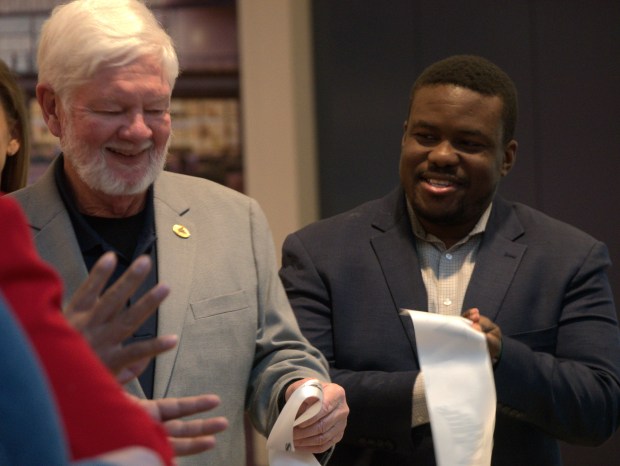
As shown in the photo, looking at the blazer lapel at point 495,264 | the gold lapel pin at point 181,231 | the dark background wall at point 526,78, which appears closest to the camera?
the gold lapel pin at point 181,231

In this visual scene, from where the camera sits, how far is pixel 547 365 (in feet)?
8.27

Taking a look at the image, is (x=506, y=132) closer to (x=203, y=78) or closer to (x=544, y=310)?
(x=544, y=310)

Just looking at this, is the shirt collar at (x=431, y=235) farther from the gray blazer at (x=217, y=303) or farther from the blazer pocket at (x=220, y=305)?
the blazer pocket at (x=220, y=305)

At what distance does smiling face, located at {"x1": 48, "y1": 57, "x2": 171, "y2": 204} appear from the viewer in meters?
2.15

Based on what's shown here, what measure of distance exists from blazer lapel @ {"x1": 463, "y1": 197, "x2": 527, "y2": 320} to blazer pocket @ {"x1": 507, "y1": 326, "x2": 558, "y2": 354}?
0.09 m

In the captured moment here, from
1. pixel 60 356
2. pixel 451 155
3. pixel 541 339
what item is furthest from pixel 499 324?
pixel 60 356

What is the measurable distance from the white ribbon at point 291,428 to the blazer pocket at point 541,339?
66 centimetres

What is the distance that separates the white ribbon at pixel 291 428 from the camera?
2109mm

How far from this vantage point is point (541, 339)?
8.58 feet

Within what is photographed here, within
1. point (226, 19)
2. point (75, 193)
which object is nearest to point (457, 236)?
point (75, 193)

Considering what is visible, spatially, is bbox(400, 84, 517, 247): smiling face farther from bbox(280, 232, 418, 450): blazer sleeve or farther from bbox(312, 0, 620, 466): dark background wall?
bbox(312, 0, 620, 466): dark background wall

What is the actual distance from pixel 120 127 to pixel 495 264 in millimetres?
995

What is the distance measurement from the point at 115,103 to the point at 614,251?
3459 mm

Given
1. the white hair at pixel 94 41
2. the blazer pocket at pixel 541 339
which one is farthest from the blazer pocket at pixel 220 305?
the blazer pocket at pixel 541 339
